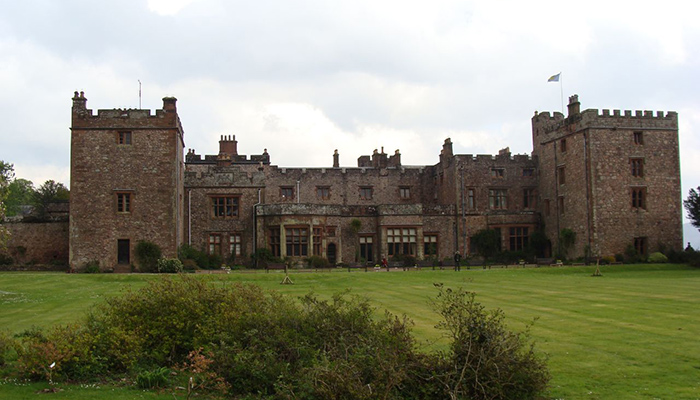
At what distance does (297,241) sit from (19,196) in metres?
55.8

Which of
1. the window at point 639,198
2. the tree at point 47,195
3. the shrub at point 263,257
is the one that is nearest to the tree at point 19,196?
the tree at point 47,195

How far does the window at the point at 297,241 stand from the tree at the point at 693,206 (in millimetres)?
27753

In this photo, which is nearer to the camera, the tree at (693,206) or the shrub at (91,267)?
the shrub at (91,267)

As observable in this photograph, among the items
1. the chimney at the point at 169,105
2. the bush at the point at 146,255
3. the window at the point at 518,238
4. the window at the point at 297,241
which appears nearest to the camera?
the bush at the point at 146,255

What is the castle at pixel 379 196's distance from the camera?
35.3 metres

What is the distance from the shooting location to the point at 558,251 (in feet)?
137

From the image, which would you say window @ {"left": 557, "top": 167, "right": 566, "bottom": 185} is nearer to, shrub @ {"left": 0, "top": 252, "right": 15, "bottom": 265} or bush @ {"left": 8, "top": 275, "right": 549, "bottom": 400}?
bush @ {"left": 8, "top": 275, "right": 549, "bottom": 400}

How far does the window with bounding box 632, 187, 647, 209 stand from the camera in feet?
129

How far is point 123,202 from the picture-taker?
35.4 metres

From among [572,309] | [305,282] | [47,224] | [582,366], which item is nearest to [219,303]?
[582,366]

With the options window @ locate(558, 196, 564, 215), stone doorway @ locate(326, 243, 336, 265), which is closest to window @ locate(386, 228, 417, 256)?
stone doorway @ locate(326, 243, 336, 265)

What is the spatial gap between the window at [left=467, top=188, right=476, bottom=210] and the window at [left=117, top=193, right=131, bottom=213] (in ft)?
78.4

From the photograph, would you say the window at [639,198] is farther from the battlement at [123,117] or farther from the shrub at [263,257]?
the battlement at [123,117]

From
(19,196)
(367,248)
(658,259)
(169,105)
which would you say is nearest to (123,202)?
(169,105)
